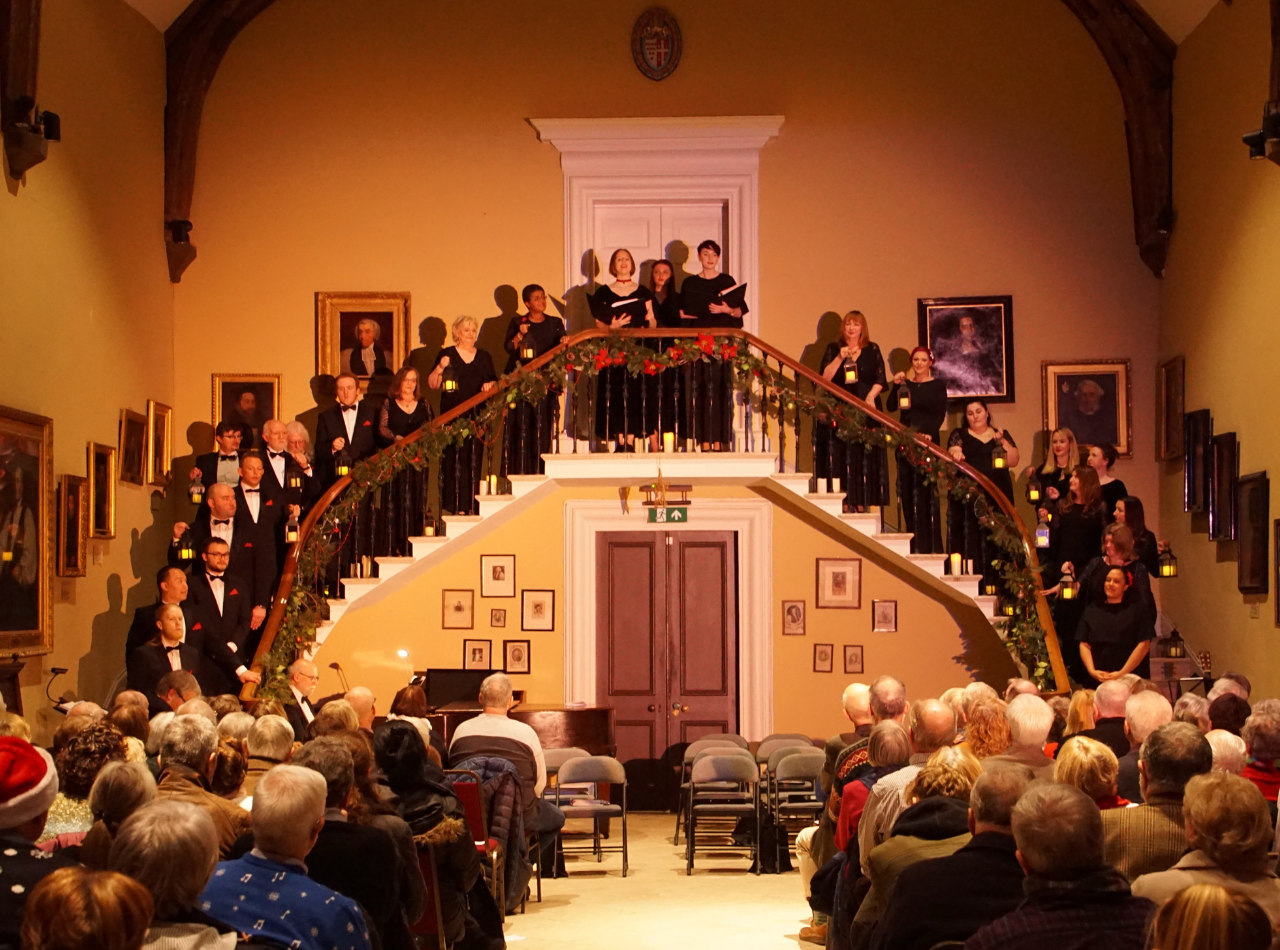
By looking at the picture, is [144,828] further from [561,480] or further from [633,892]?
[561,480]

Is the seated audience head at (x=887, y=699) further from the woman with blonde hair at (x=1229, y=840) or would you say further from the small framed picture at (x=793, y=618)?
the small framed picture at (x=793, y=618)

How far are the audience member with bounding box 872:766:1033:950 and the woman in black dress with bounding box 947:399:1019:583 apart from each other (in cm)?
769

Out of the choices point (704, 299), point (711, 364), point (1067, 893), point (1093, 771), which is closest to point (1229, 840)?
point (1067, 893)

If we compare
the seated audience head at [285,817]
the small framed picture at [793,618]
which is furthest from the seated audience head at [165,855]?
the small framed picture at [793,618]

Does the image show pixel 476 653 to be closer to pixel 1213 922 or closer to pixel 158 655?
pixel 158 655

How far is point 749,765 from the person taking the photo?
9.48 m

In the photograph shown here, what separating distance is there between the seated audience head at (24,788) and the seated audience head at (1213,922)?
7.43ft

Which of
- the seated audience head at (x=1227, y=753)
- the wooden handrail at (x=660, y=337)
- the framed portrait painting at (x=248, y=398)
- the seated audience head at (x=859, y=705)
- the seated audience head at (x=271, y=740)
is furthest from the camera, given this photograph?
the framed portrait painting at (x=248, y=398)

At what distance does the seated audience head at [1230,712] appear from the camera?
5836 mm

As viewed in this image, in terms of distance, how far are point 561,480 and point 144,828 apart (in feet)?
29.9

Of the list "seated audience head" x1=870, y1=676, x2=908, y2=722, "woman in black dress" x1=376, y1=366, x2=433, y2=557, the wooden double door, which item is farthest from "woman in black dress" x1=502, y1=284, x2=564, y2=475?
"seated audience head" x1=870, y1=676, x2=908, y2=722

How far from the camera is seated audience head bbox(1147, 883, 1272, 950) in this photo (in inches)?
91.0

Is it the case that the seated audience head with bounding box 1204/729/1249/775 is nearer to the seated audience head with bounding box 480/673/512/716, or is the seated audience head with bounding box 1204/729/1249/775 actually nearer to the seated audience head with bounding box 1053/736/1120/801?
the seated audience head with bounding box 1053/736/1120/801

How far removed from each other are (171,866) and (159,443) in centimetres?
994
